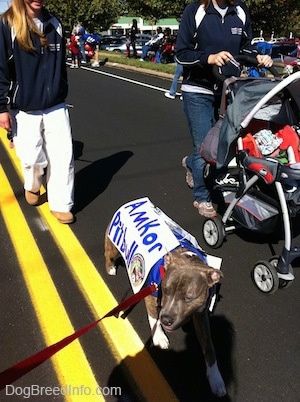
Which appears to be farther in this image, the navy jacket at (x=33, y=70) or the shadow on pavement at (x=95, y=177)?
the shadow on pavement at (x=95, y=177)

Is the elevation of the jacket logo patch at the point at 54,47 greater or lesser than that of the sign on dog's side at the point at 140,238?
greater

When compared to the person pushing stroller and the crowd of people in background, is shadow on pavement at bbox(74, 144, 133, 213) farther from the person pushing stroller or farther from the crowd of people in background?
the crowd of people in background

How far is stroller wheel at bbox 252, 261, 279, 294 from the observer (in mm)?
3067

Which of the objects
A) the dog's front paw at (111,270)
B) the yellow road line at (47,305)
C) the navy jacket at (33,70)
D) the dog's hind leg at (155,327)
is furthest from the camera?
the navy jacket at (33,70)

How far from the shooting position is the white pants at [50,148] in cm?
395

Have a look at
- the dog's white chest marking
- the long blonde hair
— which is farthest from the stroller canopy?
the long blonde hair

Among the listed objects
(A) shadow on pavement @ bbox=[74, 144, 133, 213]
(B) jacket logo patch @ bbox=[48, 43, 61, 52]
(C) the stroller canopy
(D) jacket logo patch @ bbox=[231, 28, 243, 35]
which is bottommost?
(A) shadow on pavement @ bbox=[74, 144, 133, 213]

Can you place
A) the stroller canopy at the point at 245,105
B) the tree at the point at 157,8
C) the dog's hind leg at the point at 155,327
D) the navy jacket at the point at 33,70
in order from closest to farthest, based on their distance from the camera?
the dog's hind leg at the point at 155,327 → the stroller canopy at the point at 245,105 → the navy jacket at the point at 33,70 → the tree at the point at 157,8

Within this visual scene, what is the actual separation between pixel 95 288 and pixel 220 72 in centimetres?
218

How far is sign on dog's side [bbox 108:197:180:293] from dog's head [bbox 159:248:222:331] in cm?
23

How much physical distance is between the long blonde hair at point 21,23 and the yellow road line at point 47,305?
172 centimetres

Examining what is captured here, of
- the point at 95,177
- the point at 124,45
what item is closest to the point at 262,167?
the point at 95,177

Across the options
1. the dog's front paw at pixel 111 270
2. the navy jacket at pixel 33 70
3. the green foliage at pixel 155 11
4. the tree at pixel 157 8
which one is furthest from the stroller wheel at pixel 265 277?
the tree at pixel 157 8

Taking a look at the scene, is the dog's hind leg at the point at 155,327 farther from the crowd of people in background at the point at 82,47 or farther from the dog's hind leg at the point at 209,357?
the crowd of people in background at the point at 82,47
